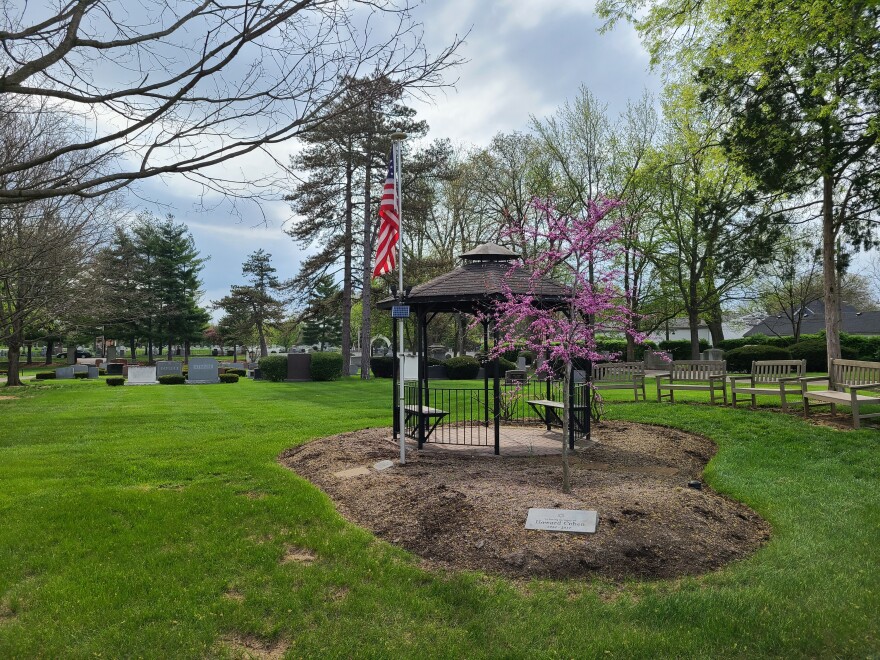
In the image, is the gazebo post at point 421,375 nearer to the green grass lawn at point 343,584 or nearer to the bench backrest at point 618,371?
the green grass lawn at point 343,584

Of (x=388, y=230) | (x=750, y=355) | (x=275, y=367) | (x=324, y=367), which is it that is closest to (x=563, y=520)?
(x=388, y=230)

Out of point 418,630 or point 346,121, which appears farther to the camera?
point 346,121

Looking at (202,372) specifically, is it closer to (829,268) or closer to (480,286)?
(480,286)

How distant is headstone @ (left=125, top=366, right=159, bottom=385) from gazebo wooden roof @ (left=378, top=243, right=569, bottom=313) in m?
20.8

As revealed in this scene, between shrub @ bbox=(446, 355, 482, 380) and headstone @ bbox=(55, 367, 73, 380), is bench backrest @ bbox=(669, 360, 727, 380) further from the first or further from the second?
headstone @ bbox=(55, 367, 73, 380)

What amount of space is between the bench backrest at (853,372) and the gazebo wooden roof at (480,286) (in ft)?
19.1

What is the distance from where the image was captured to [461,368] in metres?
25.8

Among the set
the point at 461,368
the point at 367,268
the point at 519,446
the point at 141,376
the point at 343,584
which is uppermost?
the point at 367,268

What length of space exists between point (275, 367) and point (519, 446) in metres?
19.2

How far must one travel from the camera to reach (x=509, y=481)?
632 cm

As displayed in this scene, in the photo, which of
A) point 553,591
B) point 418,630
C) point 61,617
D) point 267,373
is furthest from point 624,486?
point 267,373

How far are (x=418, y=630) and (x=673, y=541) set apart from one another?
2232mm

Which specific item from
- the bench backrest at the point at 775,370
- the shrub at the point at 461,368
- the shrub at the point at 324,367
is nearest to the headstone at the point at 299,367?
the shrub at the point at 324,367

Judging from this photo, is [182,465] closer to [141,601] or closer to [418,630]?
[141,601]
